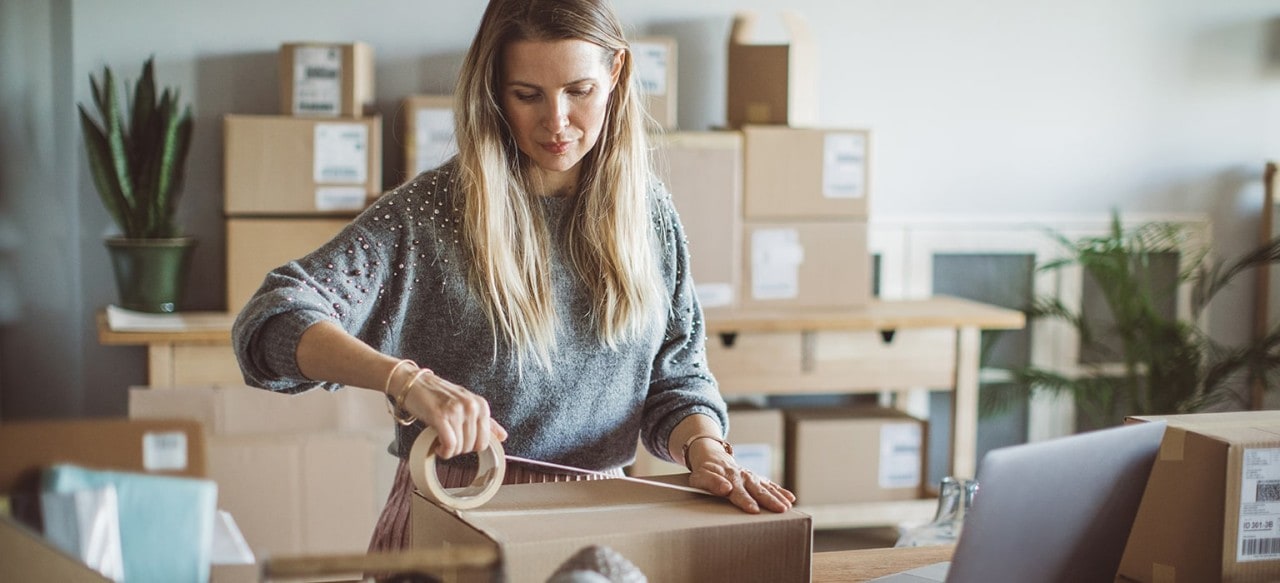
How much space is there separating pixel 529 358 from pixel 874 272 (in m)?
2.40

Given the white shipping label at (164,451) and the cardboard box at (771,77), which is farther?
the cardboard box at (771,77)

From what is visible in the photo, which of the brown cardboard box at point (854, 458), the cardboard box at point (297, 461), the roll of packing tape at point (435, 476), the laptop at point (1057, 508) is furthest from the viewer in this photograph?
the brown cardboard box at point (854, 458)

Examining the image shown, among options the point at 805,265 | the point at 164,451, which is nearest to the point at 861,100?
the point at 805,265

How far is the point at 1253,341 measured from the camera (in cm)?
371

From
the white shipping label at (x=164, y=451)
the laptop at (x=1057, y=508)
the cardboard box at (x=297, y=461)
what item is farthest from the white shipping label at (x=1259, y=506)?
the cardboard box at (x=297, y=461)

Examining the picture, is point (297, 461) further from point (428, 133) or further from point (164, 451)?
point (164, 451)

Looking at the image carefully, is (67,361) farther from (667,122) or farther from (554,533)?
(554,533)

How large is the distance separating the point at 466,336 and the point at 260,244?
176 cm

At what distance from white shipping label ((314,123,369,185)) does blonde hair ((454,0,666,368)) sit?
166cm

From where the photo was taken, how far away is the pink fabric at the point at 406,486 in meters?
1.39

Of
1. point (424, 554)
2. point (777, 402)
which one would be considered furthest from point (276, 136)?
point (424, 554)

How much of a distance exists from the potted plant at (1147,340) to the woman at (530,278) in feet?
7.82

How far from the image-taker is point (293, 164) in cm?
301

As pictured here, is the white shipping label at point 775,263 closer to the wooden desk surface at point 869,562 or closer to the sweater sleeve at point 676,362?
the sweater sleeve at point 676,362
